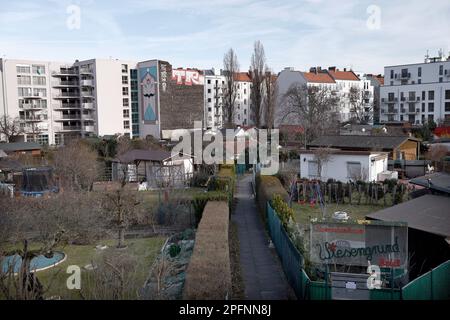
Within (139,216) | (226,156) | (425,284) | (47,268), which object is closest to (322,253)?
(425,284)

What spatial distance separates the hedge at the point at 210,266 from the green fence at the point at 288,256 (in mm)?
1940

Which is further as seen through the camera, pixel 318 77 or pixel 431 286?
pixel 318 77

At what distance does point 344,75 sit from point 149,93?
42.4 meters

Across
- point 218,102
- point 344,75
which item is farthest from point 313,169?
point 344,75

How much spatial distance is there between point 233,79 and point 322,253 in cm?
5642

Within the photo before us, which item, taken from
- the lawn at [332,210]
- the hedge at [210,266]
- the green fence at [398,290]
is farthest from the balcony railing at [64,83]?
the green fence at [398,290]

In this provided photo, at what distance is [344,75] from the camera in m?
95.6

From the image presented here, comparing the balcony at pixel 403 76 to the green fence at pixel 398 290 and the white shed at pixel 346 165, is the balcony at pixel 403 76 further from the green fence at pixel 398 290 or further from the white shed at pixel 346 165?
the green fence at pixel 398 290

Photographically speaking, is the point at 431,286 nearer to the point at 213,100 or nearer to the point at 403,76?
the point at 403,76

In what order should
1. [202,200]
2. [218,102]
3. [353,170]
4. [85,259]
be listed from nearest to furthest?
1. [85,259]
2. [202,200]
3. [353,170]
4. [218,102]

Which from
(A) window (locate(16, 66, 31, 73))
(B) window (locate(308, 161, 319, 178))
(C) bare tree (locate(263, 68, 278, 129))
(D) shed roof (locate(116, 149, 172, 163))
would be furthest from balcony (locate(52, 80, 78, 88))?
(B) window (locate(308, 161, 319, 178))

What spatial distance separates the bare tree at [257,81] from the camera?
59594 mm

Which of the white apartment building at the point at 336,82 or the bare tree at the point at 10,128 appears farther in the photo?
the white apartment building at the point at 336,82

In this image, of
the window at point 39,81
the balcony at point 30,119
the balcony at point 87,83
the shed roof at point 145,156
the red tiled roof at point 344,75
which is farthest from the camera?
the red tiled roof at point 344,75
